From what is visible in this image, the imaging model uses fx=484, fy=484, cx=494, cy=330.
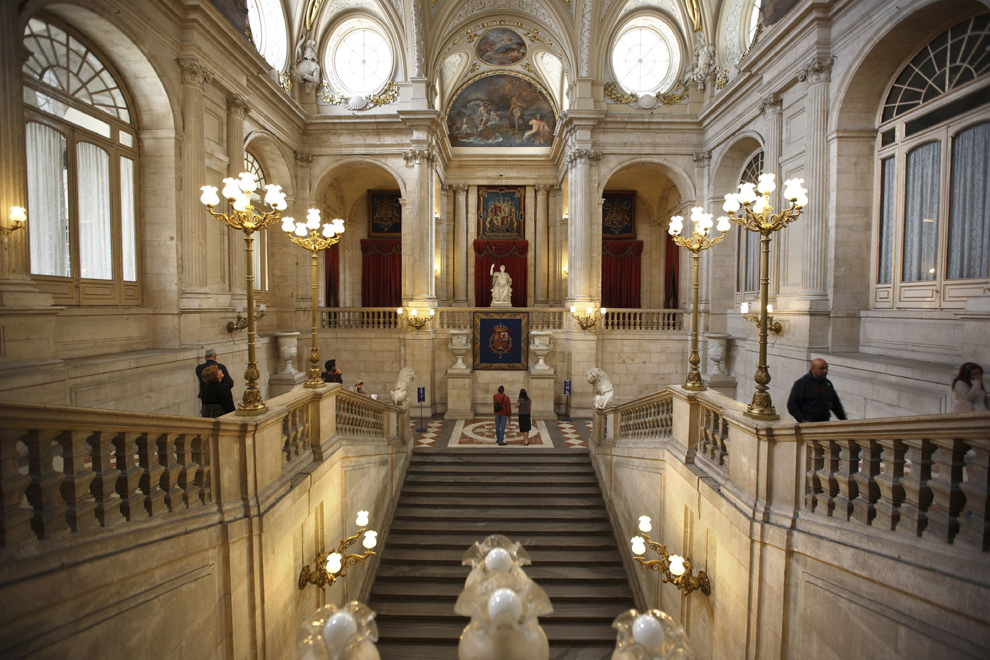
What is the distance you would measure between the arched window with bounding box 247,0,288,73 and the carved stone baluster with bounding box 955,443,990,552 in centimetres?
1545

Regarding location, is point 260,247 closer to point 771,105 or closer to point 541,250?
point 541,250

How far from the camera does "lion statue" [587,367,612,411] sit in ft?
33.9

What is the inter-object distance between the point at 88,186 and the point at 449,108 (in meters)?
13.6

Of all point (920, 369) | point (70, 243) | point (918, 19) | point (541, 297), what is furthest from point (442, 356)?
point (918, 19)

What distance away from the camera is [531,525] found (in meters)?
8.84

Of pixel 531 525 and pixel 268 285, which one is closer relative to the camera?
pixel 531 525

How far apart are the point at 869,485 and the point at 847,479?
164 millimetres

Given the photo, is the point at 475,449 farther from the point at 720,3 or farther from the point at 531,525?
the point at 720,3

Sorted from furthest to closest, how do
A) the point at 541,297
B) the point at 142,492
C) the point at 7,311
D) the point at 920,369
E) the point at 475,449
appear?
the point at 541,297, the point at 475,449, the point at 920,369, the point at 7,311, the point at 142,492

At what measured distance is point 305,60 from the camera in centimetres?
1477

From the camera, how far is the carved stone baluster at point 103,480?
123 inches

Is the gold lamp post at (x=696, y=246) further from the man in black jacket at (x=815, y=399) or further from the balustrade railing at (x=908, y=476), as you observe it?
the balustrade railing at (x=908, y=476)

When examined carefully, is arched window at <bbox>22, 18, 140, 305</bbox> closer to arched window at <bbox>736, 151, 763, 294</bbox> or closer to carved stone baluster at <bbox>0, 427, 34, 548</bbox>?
carved stone baluster at <bbox>0, 427, 34, 548</bbox>

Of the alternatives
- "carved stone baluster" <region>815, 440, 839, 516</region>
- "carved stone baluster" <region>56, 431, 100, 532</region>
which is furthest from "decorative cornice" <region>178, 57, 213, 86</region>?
"carved stone baluster" <region>815, 440, 839, 516</region>
